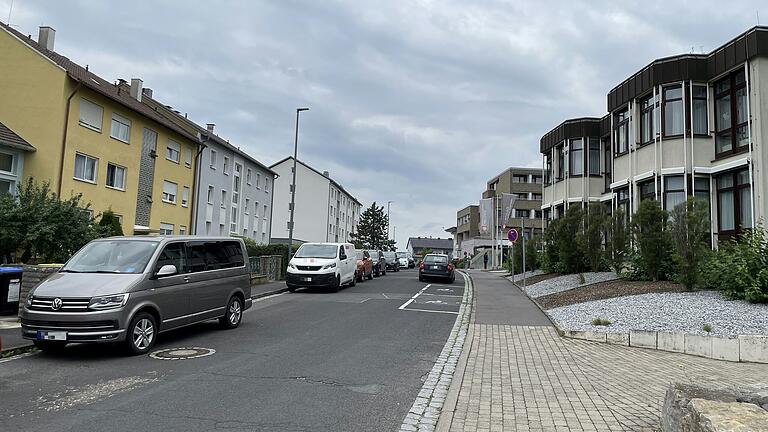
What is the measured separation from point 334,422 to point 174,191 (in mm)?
31339

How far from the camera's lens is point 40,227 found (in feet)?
48.1

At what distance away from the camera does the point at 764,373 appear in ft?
26.1

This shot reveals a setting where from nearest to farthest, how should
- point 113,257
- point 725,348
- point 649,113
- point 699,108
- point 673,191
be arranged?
point 725,348
point 113,257
point 699,108
point 673,191
point 649,113

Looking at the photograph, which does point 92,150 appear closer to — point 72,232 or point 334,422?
point 72,232

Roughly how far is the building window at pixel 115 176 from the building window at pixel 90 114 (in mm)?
2186

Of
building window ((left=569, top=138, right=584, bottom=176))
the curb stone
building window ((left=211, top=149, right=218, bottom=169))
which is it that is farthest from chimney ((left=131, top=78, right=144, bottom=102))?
the curb stone

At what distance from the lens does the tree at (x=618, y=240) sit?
61.2ft

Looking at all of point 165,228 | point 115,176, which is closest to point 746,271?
point 115,176

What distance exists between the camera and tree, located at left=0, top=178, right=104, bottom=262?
14633 millimetres

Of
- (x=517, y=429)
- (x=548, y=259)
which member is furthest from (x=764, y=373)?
(x=548, y=259)

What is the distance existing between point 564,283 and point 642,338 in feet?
34.9

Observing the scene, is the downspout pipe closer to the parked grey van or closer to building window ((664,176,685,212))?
the parked grey van

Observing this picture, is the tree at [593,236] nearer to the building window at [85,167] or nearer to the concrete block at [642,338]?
the concrete block at [642,338]

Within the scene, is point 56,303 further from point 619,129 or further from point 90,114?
point 619,129
